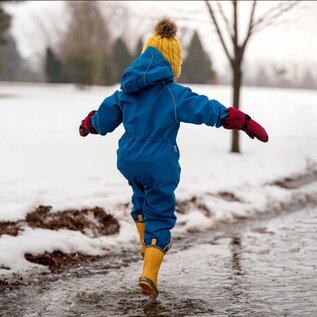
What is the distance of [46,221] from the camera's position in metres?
5.75

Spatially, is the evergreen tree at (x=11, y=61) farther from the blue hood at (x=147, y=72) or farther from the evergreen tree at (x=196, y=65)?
the blue hood at (x=147, y=72)

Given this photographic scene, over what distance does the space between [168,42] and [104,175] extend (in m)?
4.95

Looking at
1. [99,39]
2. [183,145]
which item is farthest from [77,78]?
[183,145]

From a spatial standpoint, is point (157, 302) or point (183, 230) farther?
point (183, 230)

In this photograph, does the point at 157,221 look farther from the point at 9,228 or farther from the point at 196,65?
the point at 196,65

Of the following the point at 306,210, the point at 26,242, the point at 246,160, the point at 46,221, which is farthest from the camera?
the point at 246,160

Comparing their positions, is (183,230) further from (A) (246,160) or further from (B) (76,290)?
(A) (246,160)

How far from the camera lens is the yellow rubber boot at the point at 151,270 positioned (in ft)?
12.2

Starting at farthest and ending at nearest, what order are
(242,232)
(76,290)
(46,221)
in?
(242,232) → (46,221) → (76,290)

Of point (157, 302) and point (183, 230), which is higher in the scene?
point (157, 302)

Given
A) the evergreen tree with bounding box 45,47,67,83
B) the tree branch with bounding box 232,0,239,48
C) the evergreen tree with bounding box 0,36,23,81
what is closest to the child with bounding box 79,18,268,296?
the tree branch with bounding box 232,0,239,48

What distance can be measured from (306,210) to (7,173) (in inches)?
165

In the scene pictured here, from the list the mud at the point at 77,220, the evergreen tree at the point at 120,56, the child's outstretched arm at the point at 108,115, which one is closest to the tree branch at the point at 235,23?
the mud at the point at 77,220

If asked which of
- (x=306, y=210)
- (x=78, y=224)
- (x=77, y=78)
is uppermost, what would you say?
(x=78, y=224)
